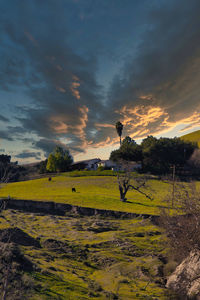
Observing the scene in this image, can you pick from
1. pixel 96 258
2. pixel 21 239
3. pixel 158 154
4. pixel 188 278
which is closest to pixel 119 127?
pixel 158 154

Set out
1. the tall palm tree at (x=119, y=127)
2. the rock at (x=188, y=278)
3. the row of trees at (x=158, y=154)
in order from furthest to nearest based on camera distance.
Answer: the row of trees at (x=158, y=154) → the tall palm tree at (x=119, y=127) → the rock at (x=188, y=278)

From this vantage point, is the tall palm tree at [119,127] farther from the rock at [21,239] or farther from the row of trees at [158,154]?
the rock at [21,239]

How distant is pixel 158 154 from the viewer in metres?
75.0

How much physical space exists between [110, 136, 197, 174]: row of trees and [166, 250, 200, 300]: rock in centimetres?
6136

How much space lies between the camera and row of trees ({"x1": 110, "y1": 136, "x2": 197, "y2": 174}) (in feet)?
241

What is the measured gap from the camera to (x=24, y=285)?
25.2ft

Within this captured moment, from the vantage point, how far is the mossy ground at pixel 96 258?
363 inches

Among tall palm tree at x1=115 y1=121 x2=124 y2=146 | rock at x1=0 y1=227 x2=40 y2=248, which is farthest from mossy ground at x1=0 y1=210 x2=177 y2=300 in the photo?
tall palm tree at x1=115 y1=121 x2=124 y2=146

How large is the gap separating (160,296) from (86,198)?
2415cm

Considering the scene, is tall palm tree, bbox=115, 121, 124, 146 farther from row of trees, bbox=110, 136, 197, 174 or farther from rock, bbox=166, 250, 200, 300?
rock, bbox=166, 250, 200, 300

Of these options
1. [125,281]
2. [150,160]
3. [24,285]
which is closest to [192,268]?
[125,281]

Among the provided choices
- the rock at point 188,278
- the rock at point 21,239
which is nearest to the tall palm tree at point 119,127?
the rock at point 21,239

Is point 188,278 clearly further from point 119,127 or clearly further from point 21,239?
point 119,127

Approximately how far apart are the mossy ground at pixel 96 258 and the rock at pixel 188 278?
719 millimetres
